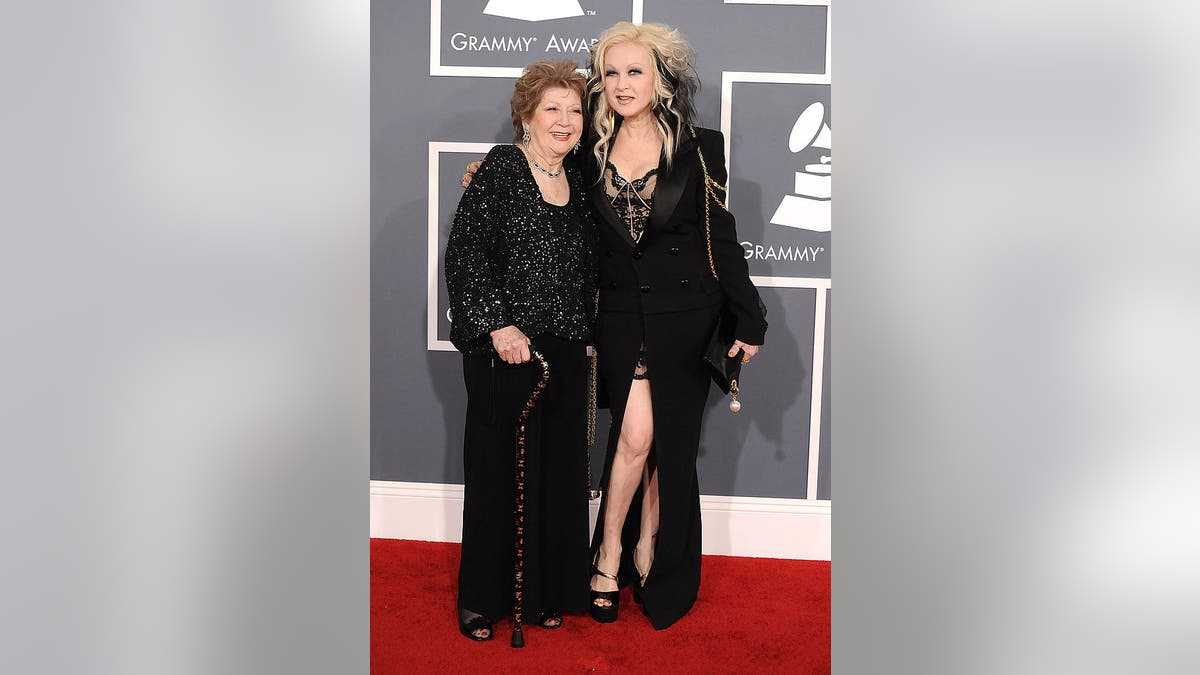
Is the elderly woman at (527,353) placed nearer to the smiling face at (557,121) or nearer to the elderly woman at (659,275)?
the smiling face at (557,121)

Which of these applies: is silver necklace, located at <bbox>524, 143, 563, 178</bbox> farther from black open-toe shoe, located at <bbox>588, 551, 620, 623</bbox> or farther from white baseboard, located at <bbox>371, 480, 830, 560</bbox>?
white baseboard, located at <bbox>371, 480, 830, 560</bbox>

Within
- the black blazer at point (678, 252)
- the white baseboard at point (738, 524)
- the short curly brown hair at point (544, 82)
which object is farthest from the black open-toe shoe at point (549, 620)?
the short curly brown hair at point (544, 82)

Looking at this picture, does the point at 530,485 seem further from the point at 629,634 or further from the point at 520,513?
the point at 629,634

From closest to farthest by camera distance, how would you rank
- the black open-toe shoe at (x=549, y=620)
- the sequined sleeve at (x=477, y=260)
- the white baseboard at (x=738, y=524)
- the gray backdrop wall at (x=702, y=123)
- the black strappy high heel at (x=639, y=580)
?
the sequined sleeve at (x=477, y=260) < the black open-toe shoe at (x=549, y=620) < the black strappy high heel at (x=639, y=580) < the gray backdrop wall at (x=702, y=123) < the white baseboard at (x=738, y=524)

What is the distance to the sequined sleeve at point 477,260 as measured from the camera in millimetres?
2248

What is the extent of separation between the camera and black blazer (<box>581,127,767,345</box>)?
2418mm

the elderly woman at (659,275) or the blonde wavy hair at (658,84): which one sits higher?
the blonde wavy hair at (658,84)

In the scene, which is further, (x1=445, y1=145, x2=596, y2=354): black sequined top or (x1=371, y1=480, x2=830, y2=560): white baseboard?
(x1=371, y1=480, x2=830, y2=560): white baseboard

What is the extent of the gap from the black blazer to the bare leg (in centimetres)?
28

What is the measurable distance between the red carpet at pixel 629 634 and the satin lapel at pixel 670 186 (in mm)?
1161

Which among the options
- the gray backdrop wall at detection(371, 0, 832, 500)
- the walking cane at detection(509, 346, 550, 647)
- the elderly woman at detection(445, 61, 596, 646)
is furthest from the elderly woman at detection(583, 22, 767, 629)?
the gray backdrop wall at detection(371, 0, 832, 500)

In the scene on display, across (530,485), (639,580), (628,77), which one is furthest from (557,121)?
(639,580)

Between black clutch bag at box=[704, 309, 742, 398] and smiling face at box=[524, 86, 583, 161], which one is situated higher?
smiling face at box=[524, 86, 583, 161]
